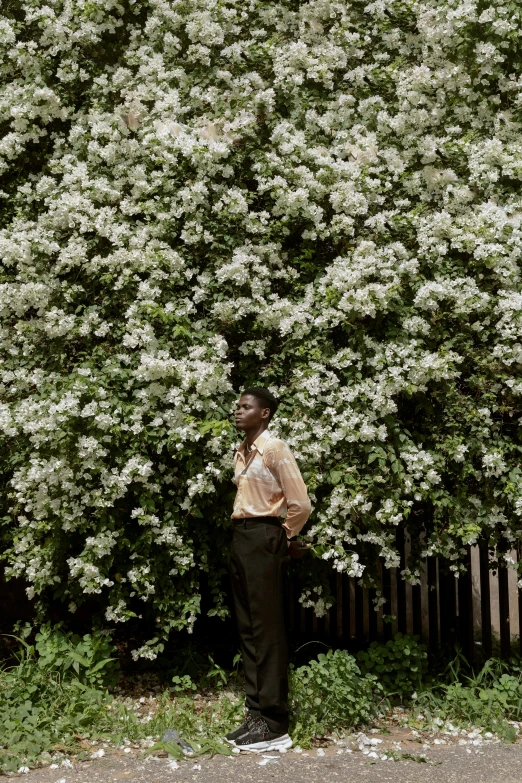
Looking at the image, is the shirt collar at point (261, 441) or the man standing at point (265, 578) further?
the shirt collar at point (261, 441)

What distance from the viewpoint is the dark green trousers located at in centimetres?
381

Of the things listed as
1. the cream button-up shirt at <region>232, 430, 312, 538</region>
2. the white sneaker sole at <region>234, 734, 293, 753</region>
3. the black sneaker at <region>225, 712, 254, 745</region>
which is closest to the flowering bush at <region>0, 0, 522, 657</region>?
the cream button-up shirt at <region>232, 430, 312, 538</region>

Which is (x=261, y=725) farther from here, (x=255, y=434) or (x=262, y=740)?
(x=255, y=434)

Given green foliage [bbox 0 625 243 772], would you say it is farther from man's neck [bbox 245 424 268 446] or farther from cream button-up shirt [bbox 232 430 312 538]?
man's neck [bbox 245 424 268 446]

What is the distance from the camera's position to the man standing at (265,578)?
3803 millimetres

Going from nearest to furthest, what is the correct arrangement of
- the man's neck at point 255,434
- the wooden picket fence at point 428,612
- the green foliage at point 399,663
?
the man's neck at point 255,434 < the green foliage at point 399,663 < the wooden picket fence at point 428,612

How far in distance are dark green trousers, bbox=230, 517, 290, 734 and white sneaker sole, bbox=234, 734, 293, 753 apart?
0.04 meters

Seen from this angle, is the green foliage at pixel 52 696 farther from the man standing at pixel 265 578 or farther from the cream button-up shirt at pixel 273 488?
the cream button-up shirt at pixel 273 488

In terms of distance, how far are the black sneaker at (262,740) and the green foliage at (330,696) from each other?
0.63ft

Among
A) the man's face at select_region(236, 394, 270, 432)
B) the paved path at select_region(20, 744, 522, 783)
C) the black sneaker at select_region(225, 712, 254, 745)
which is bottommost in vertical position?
the paved path at select_region(20, 744, 522, 783)

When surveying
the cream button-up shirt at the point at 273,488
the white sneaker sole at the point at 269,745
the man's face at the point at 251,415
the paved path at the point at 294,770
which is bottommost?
the paved path at the point at 294,770

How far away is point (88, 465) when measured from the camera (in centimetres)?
442

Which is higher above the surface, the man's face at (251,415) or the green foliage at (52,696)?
the man's face at (251,415)

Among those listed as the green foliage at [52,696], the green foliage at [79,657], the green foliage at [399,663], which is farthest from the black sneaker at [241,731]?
the green foliage at [399,663]
